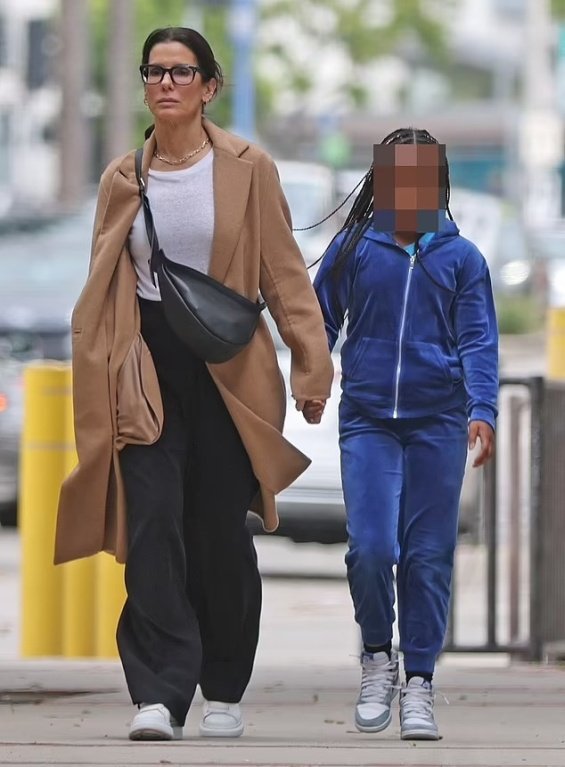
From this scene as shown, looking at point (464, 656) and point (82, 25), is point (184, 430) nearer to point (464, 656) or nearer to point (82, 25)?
point (464, 656)

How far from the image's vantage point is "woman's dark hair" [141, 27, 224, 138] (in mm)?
5465

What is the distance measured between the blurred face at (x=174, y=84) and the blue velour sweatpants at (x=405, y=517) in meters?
0.90

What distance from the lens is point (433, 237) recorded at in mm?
5723

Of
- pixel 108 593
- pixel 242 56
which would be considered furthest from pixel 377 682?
pixel 242 56

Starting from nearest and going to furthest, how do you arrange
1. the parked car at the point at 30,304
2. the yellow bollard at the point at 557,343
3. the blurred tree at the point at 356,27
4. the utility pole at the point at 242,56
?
the parked car at the point at 30,304
the yellow bollard at the point at 557,343
the utility pole at the point at 242,56
the blurred tree at the point at 356,27

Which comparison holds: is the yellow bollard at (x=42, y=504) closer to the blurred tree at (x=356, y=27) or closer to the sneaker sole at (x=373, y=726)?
the sneaker sole at (x=373, y=726)

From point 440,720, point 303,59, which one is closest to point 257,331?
point 440,720

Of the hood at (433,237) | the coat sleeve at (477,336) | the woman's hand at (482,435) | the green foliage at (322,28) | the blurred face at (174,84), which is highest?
the green foliage at (322,28)

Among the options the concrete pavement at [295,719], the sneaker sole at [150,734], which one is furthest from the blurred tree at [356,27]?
the sneaker sole at [150,734]

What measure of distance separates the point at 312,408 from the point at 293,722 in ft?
3.70

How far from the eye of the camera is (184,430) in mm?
5539

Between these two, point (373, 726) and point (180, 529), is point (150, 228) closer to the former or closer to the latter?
point (180, 529)

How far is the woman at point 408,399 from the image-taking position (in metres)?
5.63

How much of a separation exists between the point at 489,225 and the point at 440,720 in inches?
1009
